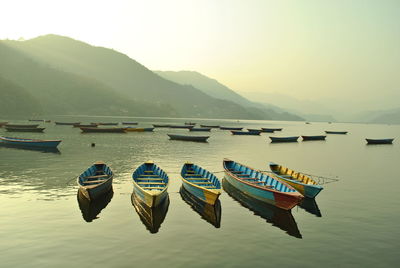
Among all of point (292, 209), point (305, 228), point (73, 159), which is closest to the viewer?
point (305, 228)

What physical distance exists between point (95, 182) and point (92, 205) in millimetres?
4288

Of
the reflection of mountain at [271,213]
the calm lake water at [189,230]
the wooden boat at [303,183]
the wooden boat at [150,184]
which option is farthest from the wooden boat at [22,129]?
the reflection of mountain at [271,213]

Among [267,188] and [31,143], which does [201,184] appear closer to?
[267,188]

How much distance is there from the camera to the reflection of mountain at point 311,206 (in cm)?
2620

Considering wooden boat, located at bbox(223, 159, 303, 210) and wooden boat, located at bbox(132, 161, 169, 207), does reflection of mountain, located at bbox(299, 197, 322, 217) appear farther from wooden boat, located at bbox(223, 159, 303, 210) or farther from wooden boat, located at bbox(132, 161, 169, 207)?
wooden boat, located at bbox(132, 161, 169, 207)

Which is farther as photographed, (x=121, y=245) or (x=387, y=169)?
(x=387, y=169)

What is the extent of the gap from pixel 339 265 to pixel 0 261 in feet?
60.6

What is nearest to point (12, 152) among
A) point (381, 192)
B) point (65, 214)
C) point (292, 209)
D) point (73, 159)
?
point (73, 159)

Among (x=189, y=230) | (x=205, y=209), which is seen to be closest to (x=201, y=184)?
(x=205, y=209)

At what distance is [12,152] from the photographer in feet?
184

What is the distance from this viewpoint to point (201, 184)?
99.8 feet

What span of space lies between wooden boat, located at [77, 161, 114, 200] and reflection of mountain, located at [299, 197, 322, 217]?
18.7 m

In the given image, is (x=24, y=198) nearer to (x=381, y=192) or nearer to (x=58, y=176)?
(x=58, y=176)

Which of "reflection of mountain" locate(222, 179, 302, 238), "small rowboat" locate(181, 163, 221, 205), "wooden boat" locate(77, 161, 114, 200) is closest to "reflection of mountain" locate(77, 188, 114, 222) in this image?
"wooden boat" locate(77, 161, 114, 200)
